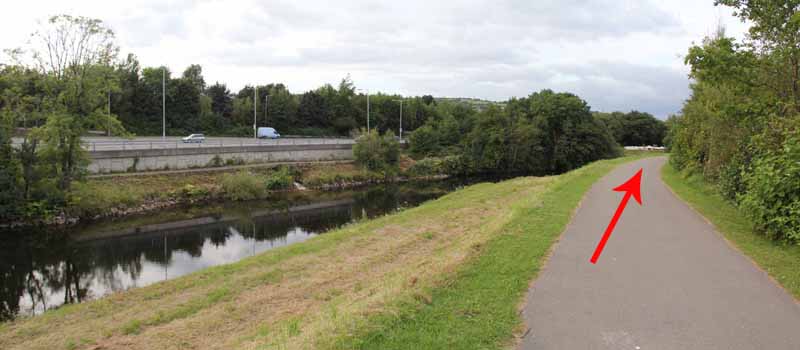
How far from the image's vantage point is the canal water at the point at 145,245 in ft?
56.8

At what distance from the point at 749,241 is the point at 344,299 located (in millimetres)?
9253

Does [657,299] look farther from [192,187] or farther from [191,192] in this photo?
[192,187]

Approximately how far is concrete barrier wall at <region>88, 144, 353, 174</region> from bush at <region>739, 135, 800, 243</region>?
116 ft

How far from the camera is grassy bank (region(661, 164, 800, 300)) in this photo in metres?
9.12

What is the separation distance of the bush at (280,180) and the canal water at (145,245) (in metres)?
4.09

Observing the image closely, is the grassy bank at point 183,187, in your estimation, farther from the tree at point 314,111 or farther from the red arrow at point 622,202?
the tree at point 314,111

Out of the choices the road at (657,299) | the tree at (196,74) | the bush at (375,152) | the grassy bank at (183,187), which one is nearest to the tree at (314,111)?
the tree at (196,74)

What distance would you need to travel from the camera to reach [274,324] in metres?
10.4

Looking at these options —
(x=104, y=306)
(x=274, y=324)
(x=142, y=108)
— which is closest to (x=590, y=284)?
(x=274, y=324)

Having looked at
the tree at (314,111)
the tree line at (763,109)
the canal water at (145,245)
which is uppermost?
the tree at (314,111)

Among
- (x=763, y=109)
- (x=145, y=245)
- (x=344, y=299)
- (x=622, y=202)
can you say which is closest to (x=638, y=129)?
(x=622, y=202)

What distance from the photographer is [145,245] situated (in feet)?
75.8

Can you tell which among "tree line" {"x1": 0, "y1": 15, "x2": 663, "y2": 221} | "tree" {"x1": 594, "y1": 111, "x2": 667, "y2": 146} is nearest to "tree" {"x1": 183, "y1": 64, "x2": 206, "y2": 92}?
"tree line" {"x1": 0, "y1": 15, "x2": 663, "y2": 221}

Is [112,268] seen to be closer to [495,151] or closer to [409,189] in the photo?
[409,189]
